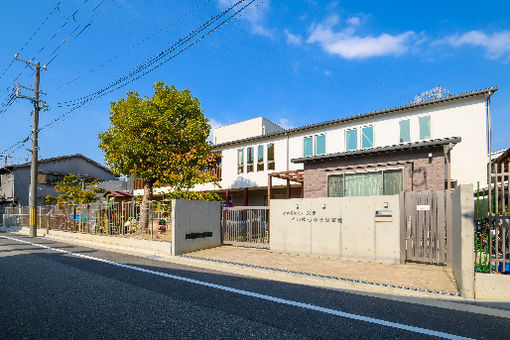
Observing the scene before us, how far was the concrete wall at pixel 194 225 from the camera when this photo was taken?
10578mm

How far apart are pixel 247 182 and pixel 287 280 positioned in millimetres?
15833

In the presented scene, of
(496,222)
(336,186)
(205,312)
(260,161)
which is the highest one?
(260,161)

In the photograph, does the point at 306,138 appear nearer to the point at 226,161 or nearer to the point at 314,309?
the point at 226,161

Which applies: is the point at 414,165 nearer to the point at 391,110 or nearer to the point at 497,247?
the point at 391,110

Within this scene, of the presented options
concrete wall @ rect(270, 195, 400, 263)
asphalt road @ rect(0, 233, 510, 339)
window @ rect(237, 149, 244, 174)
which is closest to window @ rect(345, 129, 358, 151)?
window @ rect(237, 149, 244, 174)

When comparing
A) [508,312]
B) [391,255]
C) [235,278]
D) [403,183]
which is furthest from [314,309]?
[403,183]

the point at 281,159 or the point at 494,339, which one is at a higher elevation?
the point at 281,159

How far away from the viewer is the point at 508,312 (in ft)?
15.6

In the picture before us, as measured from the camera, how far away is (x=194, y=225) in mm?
11266

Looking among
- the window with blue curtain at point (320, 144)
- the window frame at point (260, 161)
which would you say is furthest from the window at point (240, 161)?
the window with blue curtain at point (320, 144)

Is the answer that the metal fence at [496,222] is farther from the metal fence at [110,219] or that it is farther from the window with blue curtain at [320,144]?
the window with blue curtain at [320,144]

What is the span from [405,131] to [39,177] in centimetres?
4135

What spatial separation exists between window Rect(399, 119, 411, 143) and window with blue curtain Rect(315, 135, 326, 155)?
4604mm

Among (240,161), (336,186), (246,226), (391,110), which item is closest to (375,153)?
(336,186)
